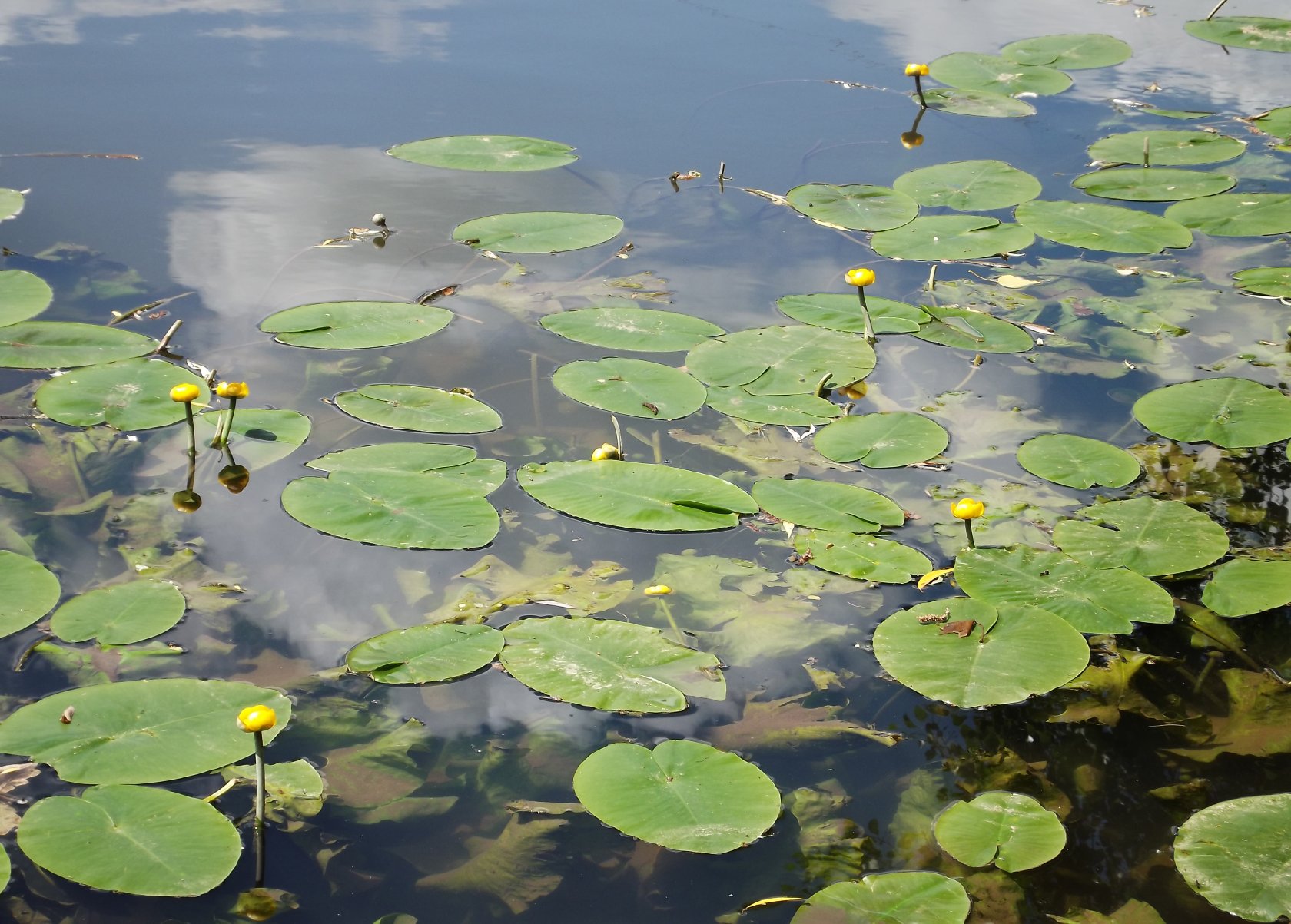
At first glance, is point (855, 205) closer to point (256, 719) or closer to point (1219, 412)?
point (1219, 412)

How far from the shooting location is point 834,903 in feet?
5.44

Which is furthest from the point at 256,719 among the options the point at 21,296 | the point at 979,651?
the point at 21,296

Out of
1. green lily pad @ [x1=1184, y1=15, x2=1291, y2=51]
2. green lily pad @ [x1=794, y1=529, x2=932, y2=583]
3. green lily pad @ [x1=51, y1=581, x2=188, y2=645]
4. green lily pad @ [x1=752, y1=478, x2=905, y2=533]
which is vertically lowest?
green lily pad @ [x1=51, y1=581, x2=188, y2=645]

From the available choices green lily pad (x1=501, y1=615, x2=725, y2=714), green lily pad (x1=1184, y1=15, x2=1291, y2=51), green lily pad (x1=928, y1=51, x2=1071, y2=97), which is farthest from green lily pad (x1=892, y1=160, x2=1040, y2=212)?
green lily pad (x1=501, y1=615, x2=725, y2=714)

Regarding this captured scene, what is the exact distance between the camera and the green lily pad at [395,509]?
2.38 metres

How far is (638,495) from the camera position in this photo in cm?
256

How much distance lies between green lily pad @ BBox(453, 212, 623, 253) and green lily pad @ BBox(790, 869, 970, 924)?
8.26ft

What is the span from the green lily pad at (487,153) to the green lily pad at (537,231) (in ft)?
1.26

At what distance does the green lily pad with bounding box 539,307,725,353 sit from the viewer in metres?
3.16

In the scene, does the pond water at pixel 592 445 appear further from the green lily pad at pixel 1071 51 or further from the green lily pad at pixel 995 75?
the green lily pad at pixel 995 75

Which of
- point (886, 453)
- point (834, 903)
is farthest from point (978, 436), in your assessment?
point (834, 903)

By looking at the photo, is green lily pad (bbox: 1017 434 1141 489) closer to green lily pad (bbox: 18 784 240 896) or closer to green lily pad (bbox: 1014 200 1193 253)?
green lily pad (bbox: 1014 200 1193 253)

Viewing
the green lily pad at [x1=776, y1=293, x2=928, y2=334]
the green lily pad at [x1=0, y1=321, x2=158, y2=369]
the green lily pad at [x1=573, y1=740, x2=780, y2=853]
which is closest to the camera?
the green lily pad at [x1=573, y1=740, x2=780, y2=853]

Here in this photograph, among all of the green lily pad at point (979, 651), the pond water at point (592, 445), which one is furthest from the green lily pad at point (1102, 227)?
the green lily pad at point (979, 651)
